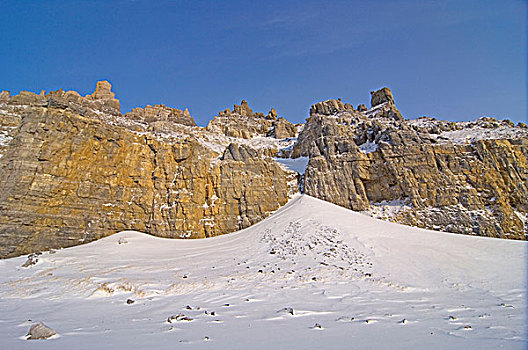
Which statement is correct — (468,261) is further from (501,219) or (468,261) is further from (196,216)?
(196,216)

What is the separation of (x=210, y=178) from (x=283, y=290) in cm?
1677

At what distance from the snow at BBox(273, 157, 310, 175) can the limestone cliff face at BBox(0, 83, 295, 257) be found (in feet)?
8.82

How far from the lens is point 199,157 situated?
2509 centimetres

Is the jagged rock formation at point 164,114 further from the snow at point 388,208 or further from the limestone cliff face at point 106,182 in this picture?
the snow at point 388,208

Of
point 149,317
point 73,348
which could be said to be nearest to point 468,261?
point 149,317

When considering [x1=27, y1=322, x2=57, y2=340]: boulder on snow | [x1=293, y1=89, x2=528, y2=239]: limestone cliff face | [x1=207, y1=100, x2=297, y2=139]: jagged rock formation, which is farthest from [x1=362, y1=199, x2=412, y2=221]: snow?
[x1=207, y1=100, x2=297, y2=139]: jagged rock formation

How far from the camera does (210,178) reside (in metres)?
24.8

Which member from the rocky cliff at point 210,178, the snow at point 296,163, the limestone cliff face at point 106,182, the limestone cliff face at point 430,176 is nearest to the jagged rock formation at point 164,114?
the rocky cliff at point 210,178

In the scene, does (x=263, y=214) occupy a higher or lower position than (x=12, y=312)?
higher

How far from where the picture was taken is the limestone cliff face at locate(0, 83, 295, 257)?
1792 cm

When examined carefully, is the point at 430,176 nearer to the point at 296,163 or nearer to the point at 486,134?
the point at 486,134

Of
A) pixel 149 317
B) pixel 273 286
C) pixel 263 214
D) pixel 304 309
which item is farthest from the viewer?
pixel 263 214

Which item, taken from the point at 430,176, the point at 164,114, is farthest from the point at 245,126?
the point at 430,176

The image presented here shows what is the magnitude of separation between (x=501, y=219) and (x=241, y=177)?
76.7ft
